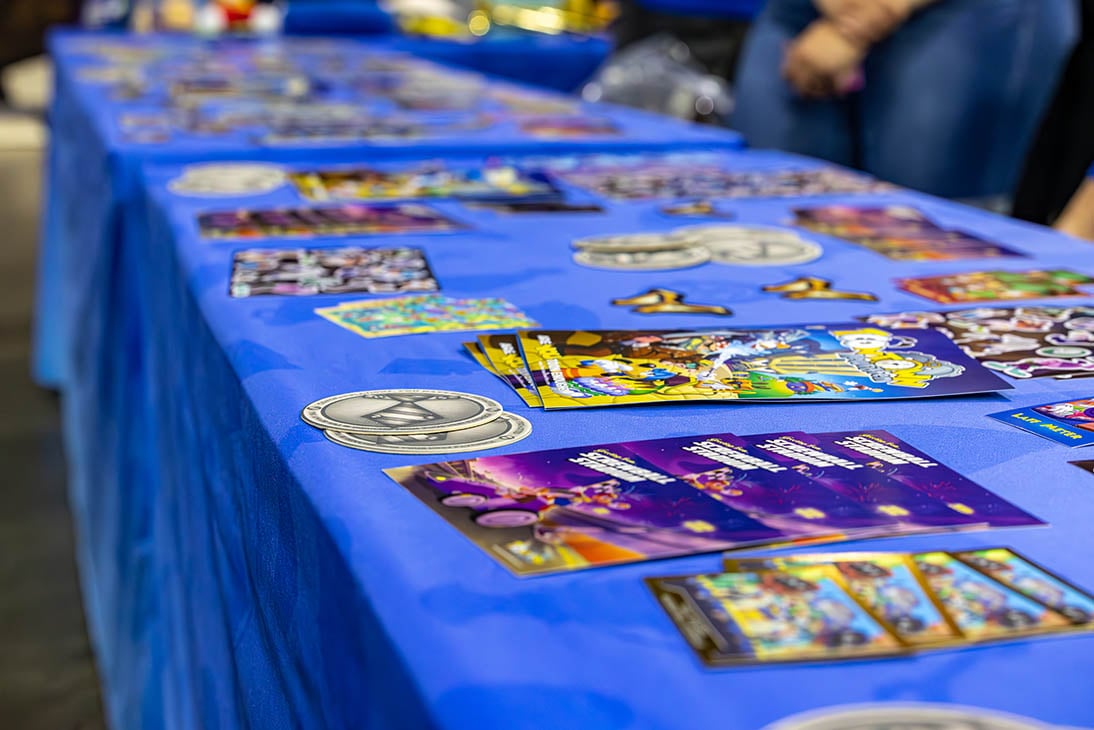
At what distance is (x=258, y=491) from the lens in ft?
2.16

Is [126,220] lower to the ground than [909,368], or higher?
lower

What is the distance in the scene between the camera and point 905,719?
1.27 ft

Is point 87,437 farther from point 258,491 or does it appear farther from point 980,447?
point 980,447

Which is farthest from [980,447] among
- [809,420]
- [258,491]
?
[258,491]

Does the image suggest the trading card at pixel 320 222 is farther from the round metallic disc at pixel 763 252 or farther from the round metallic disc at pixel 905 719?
the round metallic disc at pixel 905 719

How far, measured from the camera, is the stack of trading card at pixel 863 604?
0.43 meters

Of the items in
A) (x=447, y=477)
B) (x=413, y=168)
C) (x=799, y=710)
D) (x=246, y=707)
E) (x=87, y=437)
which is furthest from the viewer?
(x=87, y=437)

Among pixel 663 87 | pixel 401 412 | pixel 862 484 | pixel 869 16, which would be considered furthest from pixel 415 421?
pixel 663 87

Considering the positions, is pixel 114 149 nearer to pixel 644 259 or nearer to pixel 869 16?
pixel 644 259

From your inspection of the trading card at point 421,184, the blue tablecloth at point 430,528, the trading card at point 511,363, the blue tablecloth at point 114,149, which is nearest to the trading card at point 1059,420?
the blue tablecloth at point 430,528

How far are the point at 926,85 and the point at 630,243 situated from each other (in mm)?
1030

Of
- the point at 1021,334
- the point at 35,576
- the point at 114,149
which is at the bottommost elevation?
the point at 35,576

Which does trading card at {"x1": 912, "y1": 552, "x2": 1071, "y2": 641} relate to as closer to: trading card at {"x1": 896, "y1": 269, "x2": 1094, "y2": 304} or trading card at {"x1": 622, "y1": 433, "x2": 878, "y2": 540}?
trading card at {"x1": 622, "y1": 433, "x2": 878, "y2": 540}

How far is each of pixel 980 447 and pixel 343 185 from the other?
35.8 inches
